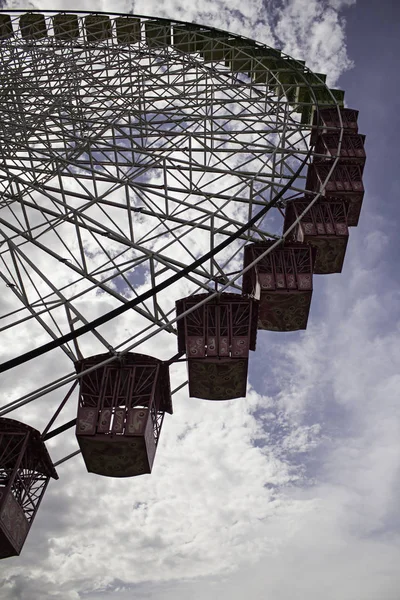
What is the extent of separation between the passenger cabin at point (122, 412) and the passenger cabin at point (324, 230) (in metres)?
9.11

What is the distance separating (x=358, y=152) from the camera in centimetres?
2697

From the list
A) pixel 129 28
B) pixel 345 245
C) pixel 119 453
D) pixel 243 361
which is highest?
pixel 129 28

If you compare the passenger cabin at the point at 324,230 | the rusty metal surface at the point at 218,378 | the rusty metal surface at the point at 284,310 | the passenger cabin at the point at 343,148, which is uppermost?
the passenger cabin at the point at 343,148

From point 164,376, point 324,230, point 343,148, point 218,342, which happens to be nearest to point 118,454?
point 164,376

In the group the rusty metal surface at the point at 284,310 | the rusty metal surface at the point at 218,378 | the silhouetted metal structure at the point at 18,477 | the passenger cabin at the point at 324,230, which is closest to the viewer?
the silhouetted metal structure at the point at 18,477

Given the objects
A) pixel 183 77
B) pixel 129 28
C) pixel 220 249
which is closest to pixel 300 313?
pixel 220 249

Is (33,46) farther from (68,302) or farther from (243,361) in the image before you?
(243,361)

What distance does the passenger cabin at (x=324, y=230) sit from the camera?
74.7 feet

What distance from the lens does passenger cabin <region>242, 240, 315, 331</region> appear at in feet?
65.0

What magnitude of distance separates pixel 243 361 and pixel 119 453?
4768 millimetres

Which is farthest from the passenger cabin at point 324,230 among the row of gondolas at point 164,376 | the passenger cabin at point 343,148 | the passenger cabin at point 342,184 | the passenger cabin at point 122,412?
the passenger cabin at point 122,412

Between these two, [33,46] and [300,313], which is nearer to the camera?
[300,313]

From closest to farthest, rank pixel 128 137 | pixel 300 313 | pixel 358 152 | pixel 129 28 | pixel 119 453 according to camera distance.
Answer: pixel 119 453 < pixel 300 313 < pixel 128 137 < pixel 358 152 < pixel 129 28

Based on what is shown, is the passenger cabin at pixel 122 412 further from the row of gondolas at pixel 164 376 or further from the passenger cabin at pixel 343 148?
the passenger cabin at pixel 343 148
